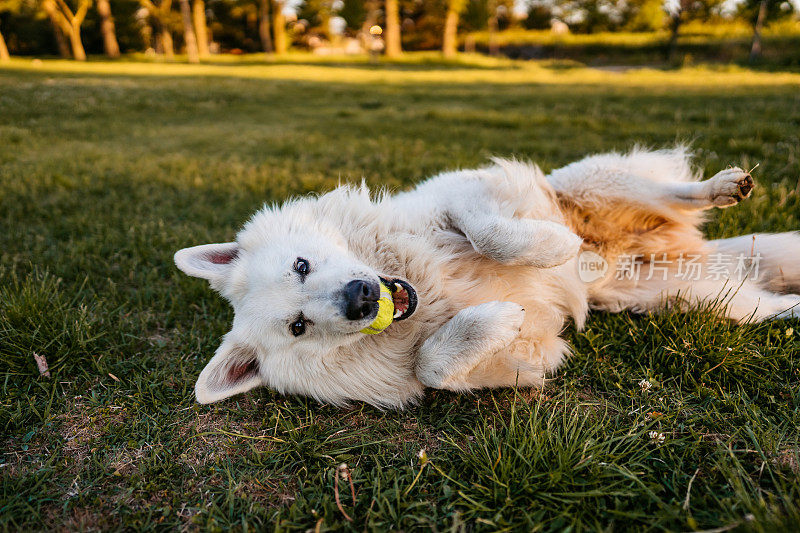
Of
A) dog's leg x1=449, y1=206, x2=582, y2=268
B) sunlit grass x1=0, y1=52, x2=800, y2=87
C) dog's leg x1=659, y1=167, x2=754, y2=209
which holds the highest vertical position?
sunlit grass x1=0, y1=52, x2=800, y2=87

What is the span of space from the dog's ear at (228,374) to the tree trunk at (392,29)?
34569 mm

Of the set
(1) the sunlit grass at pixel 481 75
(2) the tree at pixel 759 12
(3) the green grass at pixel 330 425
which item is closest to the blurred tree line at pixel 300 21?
(2) the tree at pixel 759 12

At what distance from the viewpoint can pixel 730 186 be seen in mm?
2473

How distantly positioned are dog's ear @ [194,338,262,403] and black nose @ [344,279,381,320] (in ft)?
2.25

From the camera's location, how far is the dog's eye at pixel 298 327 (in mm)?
2275

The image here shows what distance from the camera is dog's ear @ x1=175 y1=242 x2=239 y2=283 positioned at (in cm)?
242

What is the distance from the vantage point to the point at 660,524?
1515 millimetres

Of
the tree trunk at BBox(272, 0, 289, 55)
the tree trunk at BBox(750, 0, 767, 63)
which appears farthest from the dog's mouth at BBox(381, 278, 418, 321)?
the tree trunk at BBox(272, 0, 289, 55)

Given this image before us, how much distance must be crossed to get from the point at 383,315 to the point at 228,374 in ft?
2.75

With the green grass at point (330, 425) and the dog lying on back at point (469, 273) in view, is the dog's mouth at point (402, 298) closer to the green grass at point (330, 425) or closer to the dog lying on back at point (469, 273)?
the dog lying on back at point (469, 273)

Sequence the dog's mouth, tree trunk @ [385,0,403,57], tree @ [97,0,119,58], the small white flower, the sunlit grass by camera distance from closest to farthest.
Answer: the small white flower, the dog's mouth, the sunlit grass, tree trunk @ [385,0,403,57], tree @ [97,0,119,58]

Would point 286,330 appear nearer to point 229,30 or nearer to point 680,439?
point 680,439

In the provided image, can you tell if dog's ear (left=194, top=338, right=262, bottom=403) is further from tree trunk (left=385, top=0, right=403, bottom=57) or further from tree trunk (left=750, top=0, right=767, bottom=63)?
tree trunk (left=385, top=0, right=403, bottom=57)

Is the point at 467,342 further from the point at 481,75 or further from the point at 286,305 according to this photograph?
the point at 481,75
